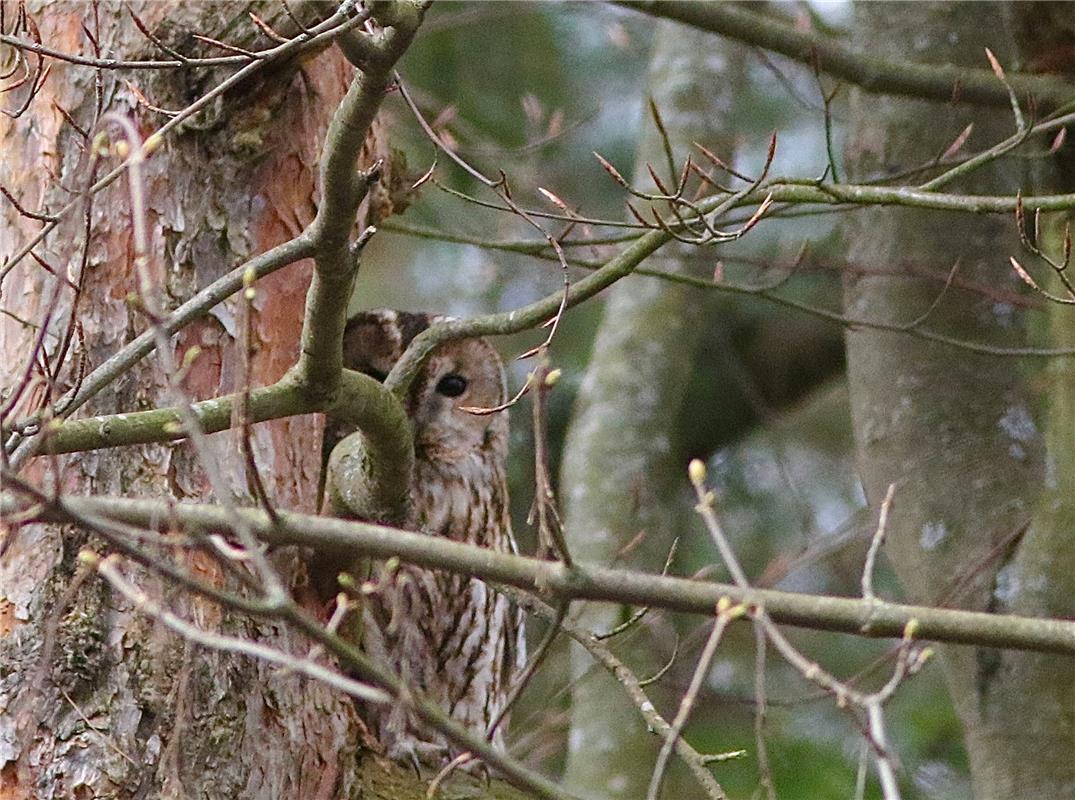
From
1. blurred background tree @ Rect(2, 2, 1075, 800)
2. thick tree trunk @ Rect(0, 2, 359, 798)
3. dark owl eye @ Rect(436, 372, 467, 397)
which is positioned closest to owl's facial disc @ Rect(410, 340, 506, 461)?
dark owl eye @ Rect(436, 372, 467, 397)

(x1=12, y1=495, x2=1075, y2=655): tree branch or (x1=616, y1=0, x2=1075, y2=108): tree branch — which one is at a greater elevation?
(x1=616, y1=0, x2=1075, y2=108): tree branch

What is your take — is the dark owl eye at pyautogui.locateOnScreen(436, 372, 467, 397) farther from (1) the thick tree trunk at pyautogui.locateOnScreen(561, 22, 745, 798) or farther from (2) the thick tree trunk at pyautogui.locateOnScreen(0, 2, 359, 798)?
(2) the thick tree trunk at pyautogui.locateOnScreen(0, 2, 359, 798)

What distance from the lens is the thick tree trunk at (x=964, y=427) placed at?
360cm

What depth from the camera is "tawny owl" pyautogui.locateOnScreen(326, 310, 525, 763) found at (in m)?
3.41

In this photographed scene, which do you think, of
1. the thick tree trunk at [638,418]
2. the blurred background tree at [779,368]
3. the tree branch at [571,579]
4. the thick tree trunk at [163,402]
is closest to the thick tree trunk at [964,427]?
the blurred background tree at [779,368]

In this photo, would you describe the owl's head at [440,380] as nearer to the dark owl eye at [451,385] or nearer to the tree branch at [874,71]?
the dark owl eye at [451,385]

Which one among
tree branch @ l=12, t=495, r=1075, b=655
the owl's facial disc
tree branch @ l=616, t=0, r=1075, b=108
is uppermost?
tree branch @ l=616, t=0, r=1075, b=108

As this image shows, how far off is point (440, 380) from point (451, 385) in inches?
1.4

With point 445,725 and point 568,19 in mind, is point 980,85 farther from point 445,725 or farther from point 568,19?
point 568,19

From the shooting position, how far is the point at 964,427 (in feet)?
13.1

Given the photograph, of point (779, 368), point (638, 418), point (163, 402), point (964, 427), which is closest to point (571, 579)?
point (163, 402)

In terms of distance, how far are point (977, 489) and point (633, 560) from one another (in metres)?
0.92

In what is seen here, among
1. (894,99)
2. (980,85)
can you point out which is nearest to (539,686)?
(894,99)

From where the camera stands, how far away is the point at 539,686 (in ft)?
16.6
